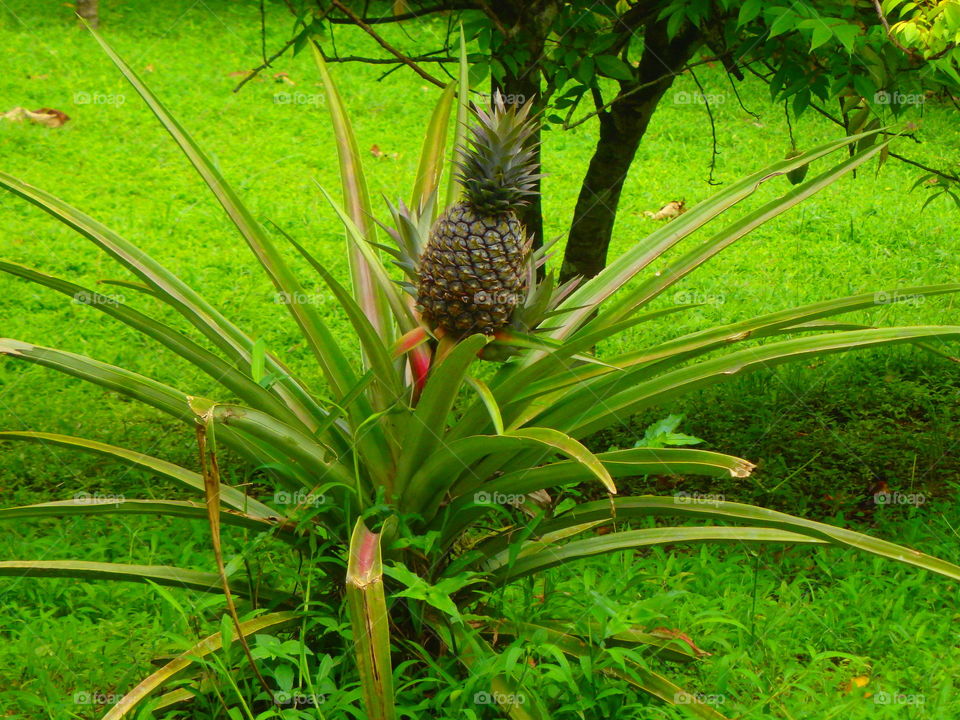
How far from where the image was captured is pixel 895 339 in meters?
2.30

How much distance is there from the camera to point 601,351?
16.3 feet

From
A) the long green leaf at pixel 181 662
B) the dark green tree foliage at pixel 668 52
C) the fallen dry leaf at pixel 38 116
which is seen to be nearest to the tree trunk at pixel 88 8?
the fallen dry leaf at pixel 38 116

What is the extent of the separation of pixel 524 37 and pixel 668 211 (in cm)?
349

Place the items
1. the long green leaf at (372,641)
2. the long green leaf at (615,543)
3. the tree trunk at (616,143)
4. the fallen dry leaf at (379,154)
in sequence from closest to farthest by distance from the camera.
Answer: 1. the long green leaf at (372,641)
2. the long green leaf at (615,543)
3. the tree trunk at (616,143)
4. the fallen dry leaf at (379,154)

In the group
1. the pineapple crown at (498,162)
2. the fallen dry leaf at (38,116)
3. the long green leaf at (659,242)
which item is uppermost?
the fallen dry leaf at (38,116)

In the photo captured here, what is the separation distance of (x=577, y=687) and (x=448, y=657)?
13.5 inches

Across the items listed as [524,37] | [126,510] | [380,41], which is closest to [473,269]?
[126,510]

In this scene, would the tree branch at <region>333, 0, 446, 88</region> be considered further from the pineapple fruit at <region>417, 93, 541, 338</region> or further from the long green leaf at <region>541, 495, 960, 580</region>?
the long green leaf at <region>541, 495, 960, 580</region>

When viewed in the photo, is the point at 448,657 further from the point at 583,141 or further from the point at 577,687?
the point at 583,141

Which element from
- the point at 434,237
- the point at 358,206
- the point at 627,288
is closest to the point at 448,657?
the point at 434,237

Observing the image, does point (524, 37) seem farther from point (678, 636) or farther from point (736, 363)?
point (678, 636)

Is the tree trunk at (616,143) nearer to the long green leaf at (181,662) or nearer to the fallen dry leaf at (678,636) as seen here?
the fallen dry leaf at (678,636)

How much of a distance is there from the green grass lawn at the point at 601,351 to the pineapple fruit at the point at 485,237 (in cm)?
71

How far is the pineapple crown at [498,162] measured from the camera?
2.16m
